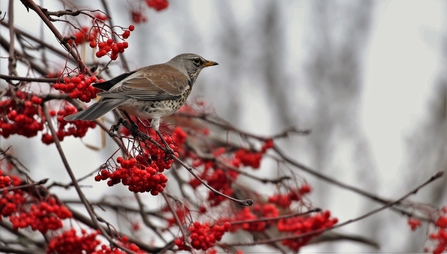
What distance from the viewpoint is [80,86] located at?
7.24 feet

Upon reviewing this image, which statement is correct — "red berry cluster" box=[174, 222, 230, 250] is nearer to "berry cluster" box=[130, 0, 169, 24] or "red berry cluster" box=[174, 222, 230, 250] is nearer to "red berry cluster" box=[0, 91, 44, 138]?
"red berry cluster" box=[0, 91, 44, 138]

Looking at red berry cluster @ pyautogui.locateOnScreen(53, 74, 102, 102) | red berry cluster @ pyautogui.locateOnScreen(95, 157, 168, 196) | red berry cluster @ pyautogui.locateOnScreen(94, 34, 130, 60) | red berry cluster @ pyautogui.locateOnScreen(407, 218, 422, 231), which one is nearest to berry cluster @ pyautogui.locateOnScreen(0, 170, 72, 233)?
red berry cluster @ pyautogui.locateOnScreen(95, 157, 168, 196)

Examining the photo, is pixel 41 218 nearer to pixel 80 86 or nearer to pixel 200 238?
pixel 200 238

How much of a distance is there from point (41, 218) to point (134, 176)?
831mm

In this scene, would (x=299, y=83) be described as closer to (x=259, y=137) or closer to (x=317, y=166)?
(x=317, y=166)

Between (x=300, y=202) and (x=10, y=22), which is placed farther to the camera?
(x=300, y=202)

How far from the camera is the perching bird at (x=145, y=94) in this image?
8.39ft

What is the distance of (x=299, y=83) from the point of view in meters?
14.4

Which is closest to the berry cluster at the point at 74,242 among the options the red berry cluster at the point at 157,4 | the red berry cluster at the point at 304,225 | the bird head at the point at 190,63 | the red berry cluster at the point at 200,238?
the red berry cluster at the point at 200,238

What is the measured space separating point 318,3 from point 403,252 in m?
5.93

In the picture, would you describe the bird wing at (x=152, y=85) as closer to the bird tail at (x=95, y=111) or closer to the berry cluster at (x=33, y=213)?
the bird tail at (x=95, y=111)

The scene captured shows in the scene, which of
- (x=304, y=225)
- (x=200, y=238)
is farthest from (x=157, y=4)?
(x=200, y=238)

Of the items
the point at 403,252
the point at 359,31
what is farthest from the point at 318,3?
the point at 403,252

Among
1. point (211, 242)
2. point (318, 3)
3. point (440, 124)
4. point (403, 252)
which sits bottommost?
point (211, 242)
